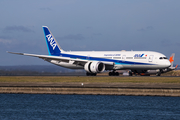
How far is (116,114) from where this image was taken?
3403 centimetres

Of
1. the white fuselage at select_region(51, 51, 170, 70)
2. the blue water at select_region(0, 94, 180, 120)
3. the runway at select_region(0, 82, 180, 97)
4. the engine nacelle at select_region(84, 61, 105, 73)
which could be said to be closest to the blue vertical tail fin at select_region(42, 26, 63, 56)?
the white fuselage at select_region(51, 51, 170, 70)

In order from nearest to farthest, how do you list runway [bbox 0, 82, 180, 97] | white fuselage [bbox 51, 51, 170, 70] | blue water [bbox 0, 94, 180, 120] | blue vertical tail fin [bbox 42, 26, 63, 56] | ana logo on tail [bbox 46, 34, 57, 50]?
1. blue water [bbox 0, 94, 180, 120]
2. runway [bbox 0, 82, 180, 97]
3. white fuselage [bbox 51, 51, 170, 70]
4. blue vertical tail fin [bbox 42, 26, 63, 56]
5. ana logo on tail [bbox 46, 34, 57, 50]

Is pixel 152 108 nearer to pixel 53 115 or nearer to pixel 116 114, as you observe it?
pixel 116 114

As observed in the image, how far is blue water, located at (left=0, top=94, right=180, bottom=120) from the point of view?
33.2 meters

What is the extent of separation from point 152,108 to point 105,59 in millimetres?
29332

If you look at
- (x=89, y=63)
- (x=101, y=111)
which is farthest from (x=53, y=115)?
(x=89, y=63)

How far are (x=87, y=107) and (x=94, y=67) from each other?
24.7m

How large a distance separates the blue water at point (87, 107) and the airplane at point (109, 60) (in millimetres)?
18357

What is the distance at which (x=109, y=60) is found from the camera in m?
64.3

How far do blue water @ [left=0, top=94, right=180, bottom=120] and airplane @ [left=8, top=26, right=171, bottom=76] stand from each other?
60.2 feet

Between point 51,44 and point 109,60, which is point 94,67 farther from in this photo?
point 51,44

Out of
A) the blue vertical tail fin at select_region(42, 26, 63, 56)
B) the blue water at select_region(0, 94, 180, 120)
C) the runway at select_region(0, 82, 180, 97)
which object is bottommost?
the blue water at select_region(0, 94, 180, 120)

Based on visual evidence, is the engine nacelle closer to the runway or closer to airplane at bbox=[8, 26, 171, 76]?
airplane at bbox=[8, 26, 171, 76]

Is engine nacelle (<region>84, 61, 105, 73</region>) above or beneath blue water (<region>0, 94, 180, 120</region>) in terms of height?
above
